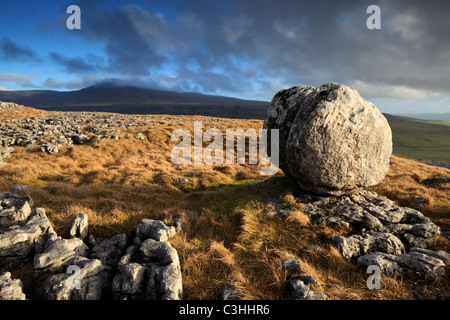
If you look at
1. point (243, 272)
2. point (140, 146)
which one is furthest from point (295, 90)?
point (140, 146)

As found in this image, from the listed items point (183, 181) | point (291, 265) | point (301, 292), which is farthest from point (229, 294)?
point (183, 181)

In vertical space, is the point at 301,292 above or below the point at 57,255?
below

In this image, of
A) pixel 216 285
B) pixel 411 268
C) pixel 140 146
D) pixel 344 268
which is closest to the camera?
pixel 216 285

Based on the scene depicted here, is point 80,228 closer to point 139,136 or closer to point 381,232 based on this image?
point 381,232

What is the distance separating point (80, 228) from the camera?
7.81 meters

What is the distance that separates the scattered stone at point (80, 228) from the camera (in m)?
7.68

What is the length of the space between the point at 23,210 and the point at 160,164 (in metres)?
17.2

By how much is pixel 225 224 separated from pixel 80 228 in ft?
19.4

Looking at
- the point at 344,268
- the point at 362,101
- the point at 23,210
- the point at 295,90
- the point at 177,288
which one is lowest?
the point at 344,268

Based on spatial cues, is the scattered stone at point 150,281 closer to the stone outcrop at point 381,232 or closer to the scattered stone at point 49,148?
the stone outcrop at point 381,232

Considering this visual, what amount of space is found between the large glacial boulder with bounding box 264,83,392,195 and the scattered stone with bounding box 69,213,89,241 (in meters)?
9.95

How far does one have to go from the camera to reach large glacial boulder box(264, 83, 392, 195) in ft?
33.1

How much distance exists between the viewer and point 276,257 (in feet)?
25.6
